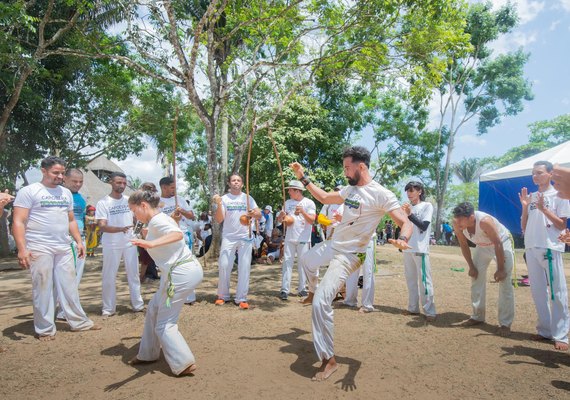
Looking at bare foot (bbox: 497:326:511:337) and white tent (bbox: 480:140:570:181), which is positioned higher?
white tent (bbox: 480:140:570:181)

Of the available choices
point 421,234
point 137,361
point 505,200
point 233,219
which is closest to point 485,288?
point 421,234

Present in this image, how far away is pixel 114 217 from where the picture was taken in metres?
5.85

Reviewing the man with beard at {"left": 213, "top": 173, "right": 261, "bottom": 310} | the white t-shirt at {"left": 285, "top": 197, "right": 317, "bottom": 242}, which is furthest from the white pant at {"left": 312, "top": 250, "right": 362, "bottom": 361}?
the white t-shirt at {"left": 285, "top": 197, "right": 317, "bottom": 242}

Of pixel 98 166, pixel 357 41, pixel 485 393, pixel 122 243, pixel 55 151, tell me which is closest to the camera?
pixel 485 393

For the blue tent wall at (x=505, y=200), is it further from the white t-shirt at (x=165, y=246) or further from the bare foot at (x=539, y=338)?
the white t-shirt at (x=165, y=246)

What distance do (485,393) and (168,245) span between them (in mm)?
3299

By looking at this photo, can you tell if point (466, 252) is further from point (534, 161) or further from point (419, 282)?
point (534, 161)

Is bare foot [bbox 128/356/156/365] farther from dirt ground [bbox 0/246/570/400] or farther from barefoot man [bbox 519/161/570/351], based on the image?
barefoot man [bbox 519/161/570/351]

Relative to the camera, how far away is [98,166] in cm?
3622

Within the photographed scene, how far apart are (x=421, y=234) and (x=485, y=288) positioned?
1.14 metres

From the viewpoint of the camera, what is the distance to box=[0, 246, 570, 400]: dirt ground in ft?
11.6

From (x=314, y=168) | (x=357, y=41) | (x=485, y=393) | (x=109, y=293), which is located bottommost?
(x=485, y=393)

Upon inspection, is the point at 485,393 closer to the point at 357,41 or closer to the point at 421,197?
the point at 421,197

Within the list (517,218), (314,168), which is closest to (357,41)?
(314,168)
